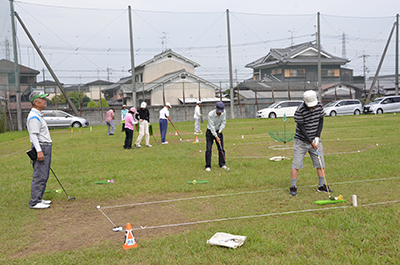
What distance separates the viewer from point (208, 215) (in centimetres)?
595

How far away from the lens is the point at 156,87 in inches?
1666

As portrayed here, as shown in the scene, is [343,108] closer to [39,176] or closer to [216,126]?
[216,126]

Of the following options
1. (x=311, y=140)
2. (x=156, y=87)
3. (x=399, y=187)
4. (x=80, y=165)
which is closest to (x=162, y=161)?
(x=80, y=165)

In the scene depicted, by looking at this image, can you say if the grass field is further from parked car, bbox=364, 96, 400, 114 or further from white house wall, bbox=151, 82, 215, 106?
white house wall, bbox=151, 82, 215, 106

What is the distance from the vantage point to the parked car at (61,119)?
31938mm

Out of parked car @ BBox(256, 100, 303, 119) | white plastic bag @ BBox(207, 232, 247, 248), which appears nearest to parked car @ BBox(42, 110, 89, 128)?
parked car @ BBox(256, 100, 303, 119)

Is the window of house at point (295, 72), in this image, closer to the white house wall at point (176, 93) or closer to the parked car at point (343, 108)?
the white house wall at point (176, 93)

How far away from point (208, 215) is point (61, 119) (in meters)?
28.7

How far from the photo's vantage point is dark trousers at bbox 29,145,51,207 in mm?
6766

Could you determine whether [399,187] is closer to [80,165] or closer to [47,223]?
[47,223]

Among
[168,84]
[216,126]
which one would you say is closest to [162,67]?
[168,84]

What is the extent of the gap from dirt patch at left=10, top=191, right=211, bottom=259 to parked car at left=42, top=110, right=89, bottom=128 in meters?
26.4

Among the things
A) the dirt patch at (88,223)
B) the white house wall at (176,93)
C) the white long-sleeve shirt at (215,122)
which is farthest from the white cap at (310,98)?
the white house wall at (176,93)

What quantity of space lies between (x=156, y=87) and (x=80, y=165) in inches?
1236
